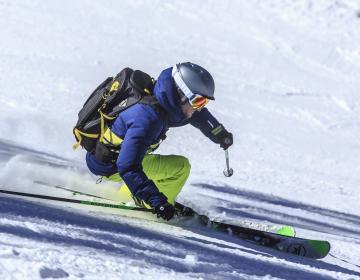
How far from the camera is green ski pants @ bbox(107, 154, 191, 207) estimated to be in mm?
6114

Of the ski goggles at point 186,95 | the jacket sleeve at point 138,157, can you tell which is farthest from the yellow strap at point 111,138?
the ski goggles at point 186,95

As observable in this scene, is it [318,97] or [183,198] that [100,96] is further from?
[318,97]

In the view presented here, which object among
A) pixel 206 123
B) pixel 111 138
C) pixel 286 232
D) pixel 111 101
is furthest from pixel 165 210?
pixel 206 123

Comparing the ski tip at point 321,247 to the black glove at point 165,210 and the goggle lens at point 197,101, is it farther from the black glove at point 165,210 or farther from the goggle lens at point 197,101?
the goggle lens at point 197,101

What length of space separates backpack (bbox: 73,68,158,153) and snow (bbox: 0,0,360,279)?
0.79 m

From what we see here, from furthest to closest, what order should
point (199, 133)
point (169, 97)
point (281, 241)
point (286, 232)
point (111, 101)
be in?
point (199, 133)
point (286, 232)
point (281, 241)
point (111, 101)
point (169, 97)

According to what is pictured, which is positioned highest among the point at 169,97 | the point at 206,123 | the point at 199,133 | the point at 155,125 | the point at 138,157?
the point at 199,133

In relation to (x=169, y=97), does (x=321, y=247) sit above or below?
below

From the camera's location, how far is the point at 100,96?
5.68 metres

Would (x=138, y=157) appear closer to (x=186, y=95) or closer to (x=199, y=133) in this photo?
(x=186, y=95)

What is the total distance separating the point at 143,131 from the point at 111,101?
0.61 meters

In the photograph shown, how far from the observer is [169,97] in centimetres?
531

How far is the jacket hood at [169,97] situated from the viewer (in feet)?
17.4

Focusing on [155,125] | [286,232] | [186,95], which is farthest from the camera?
[286,232]
